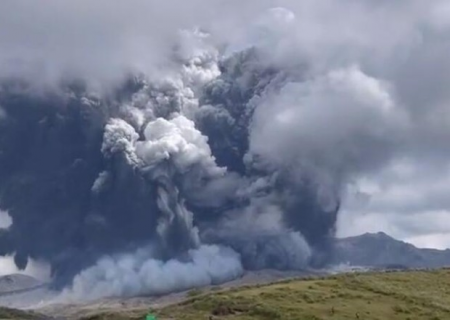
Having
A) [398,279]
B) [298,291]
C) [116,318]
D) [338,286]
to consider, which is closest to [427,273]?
[398,279]

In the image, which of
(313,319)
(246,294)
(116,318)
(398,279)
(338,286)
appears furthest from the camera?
(398,279)

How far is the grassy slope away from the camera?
271 feet

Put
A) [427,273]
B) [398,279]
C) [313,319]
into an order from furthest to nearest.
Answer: [427,273]
[398,279]
[313,319]

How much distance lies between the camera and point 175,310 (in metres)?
88.2

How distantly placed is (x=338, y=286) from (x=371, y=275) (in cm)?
1434

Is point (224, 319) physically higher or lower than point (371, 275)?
lower

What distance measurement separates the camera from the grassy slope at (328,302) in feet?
Result: 271

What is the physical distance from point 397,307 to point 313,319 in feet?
47.9

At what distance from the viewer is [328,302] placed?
294 feet

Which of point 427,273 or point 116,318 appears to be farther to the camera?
point 427,273

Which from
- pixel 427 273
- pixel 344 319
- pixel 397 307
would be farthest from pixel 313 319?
pixel 427 273

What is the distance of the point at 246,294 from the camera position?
94.2m

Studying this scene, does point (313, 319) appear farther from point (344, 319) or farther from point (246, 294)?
point (246, 294)

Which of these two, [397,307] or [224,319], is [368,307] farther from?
[224,319]
